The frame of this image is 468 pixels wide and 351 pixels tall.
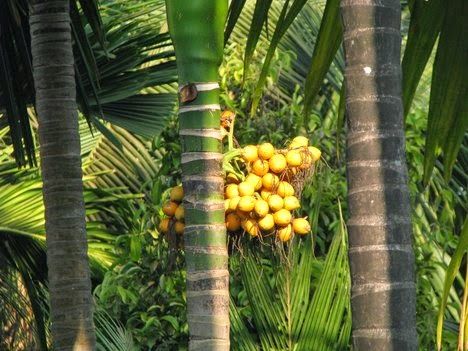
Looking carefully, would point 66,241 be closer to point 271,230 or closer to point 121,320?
point 271,230

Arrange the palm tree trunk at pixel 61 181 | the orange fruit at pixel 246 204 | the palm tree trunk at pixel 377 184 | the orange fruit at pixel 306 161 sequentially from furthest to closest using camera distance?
the palm tree trunk at pixel 61 181 < the orange fruit at pixel 306 161 < the orange fruit at pixel 246 204 < the palm tree trunk at pixel 377 184

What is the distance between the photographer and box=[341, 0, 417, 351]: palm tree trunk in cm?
288

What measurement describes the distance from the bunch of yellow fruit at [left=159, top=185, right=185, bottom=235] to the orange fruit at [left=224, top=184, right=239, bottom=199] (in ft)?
0.47

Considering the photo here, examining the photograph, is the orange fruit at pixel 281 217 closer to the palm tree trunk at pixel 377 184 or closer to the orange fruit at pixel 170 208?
the orange fruit at pixel 170 208

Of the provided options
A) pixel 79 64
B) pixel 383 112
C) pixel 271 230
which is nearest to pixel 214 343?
pixel 271 230

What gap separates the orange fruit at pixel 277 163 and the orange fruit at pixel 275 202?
0.33ft

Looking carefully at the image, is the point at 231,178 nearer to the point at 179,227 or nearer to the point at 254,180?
the point at 254,180

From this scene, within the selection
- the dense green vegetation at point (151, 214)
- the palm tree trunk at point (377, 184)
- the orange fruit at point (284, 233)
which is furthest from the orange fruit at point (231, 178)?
the dense green vegetation at point (151, 214)

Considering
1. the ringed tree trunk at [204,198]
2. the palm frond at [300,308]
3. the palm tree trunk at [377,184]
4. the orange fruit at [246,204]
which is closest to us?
the palm tree trunk at [377,184]

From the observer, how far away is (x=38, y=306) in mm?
7453

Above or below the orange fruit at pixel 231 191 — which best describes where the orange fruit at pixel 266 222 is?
below

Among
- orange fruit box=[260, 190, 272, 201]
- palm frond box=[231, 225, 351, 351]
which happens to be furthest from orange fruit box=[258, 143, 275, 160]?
palm frond box=[231, 225, 351, 351]

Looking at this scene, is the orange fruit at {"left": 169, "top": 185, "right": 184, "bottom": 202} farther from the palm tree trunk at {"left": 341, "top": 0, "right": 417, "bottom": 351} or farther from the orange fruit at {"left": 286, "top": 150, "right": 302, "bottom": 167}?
the palm tree trunk at {"left": 341, "top": 0, "right": 417, "bottom": 351}

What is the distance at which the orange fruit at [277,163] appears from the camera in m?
3.67
